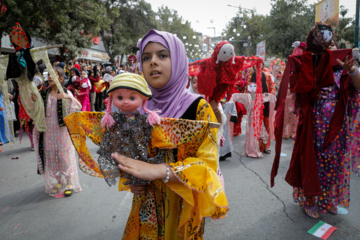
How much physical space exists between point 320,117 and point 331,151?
1.30 feet

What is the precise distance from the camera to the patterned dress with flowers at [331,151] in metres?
2.70

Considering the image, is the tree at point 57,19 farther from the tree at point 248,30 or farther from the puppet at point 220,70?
the tree at point 248,30

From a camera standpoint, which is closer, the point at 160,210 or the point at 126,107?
the point at 126,107

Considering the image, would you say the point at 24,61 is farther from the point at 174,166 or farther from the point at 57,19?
the point at 57,19

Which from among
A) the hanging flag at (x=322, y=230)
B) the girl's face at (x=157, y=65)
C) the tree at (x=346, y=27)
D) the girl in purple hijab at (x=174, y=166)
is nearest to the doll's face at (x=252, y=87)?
the hanging flag at (x=322, y=230)

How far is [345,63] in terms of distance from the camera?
2471 mm

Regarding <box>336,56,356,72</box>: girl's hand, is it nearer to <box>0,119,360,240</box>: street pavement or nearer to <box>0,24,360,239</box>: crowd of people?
<box>0,24,360,239</box>: crowd of people

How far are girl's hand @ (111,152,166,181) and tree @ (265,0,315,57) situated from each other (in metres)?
23.5

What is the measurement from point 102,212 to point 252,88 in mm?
3811

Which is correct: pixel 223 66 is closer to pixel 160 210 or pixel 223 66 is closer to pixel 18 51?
pixel 160 210

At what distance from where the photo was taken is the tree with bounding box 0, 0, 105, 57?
810 cm

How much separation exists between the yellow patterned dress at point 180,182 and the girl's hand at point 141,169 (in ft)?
0.21

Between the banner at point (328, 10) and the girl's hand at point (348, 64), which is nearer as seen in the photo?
the girl's hand at point (348, 64)

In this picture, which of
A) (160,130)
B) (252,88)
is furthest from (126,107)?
(252,88)
